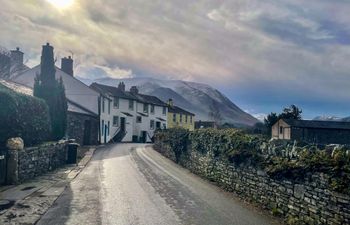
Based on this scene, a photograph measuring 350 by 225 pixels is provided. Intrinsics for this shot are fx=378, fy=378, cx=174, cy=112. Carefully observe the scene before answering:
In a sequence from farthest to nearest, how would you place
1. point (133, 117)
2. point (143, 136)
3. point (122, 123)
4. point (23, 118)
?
1. point (143, 136)
2. point (133, 117)
3. point (122, 123)
4. point (23, 118)

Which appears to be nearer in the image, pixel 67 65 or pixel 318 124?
pixel 67 65

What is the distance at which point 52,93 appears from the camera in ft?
94.7

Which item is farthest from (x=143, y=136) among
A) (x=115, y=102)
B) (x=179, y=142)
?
(x=179, y=142)

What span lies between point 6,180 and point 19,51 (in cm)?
4272

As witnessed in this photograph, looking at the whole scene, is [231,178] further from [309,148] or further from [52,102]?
[52,102]

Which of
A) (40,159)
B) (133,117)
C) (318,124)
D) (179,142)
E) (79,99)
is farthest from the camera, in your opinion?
(318,124)

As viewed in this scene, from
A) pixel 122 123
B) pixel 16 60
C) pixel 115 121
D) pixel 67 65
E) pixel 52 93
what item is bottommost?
pixel 122 123

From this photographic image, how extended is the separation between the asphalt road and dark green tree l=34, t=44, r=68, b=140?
9501 mm

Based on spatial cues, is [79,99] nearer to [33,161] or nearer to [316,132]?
[33,161]

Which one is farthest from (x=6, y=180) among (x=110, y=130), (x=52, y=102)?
(x=110, y=130)

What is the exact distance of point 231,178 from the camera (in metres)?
16.7

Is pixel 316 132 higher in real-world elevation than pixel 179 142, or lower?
higher

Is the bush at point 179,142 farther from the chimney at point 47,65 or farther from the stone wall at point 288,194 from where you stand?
the chimney at point 47,65

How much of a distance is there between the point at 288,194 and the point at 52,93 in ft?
71.7
